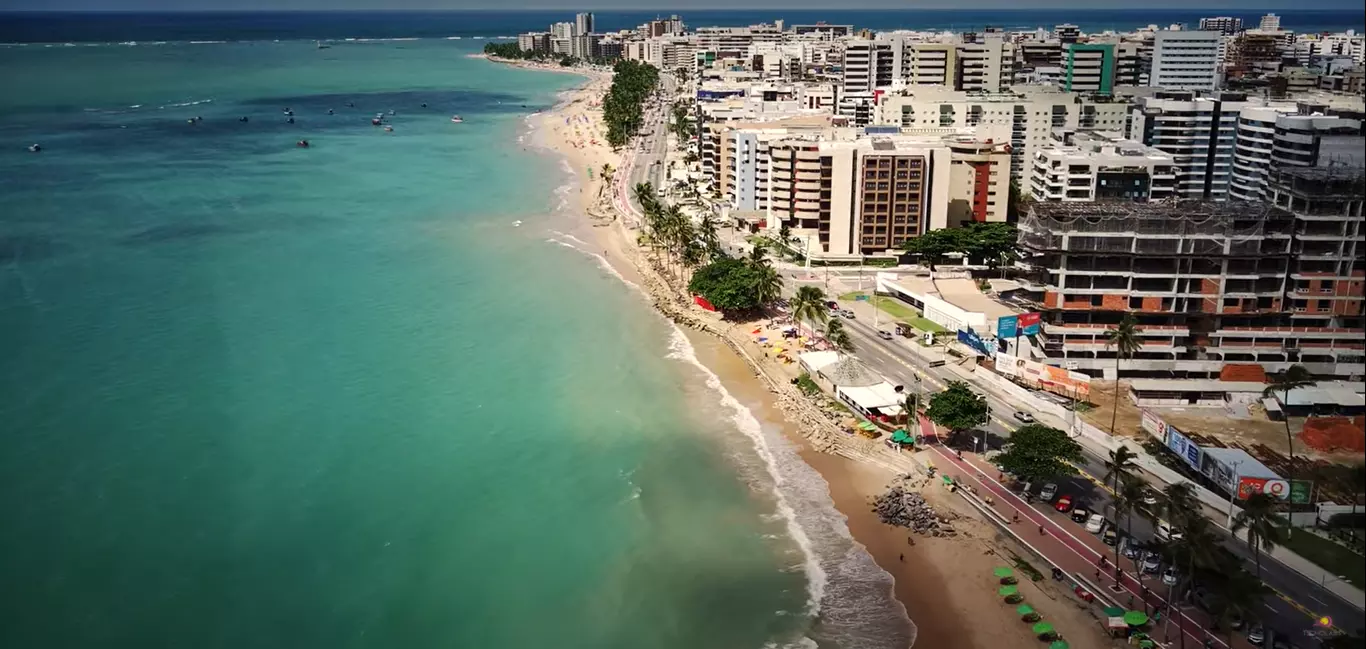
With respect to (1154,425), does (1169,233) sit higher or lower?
higher

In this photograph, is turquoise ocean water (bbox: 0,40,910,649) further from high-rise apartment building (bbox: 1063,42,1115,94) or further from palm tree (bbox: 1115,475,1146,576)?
high-rise apartment building (bbox: 1063,42,1115,94)

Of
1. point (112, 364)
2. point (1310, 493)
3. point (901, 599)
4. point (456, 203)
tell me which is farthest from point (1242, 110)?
point (112, 364)

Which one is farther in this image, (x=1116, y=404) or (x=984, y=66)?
(x=984, y=66)

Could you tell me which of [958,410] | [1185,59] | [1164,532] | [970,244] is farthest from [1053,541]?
[1185,59]

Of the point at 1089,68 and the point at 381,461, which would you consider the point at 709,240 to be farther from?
the point at 1089,68

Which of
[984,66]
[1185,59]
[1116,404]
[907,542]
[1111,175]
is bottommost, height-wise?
[907,542]

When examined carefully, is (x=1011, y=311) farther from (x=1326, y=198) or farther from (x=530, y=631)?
(x=530, y=631)

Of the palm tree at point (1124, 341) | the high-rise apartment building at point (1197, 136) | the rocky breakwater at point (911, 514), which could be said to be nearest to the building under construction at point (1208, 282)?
the palm tree at point (1124, 341)
